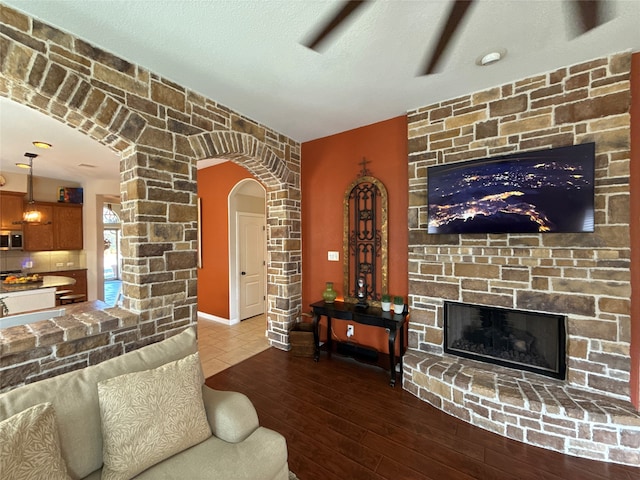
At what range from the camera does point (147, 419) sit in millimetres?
1254

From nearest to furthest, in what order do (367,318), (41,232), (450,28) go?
(450,28)
(367,318)
(41,232)

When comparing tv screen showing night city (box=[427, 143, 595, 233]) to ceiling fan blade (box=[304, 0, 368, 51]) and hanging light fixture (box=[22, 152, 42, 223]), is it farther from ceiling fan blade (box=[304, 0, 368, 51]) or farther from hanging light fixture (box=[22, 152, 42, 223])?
hanging light fixture (box=[22, 152, 42, 223])

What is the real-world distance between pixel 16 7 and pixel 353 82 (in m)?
2.22

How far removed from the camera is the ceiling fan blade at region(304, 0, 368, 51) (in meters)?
1.57

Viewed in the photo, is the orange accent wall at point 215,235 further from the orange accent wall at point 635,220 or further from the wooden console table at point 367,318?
the orange accent wall at point 635,220

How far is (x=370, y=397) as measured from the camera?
8.21ft

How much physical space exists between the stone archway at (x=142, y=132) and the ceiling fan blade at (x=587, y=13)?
9.04ft

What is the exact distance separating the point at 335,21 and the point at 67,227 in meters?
6.82

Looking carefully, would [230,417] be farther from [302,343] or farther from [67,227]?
[67,227]

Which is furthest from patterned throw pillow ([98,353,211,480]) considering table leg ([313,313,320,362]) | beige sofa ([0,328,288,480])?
table leg ([313,313,320,362])

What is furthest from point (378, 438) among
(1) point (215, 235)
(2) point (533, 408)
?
(1) point (215, 235)

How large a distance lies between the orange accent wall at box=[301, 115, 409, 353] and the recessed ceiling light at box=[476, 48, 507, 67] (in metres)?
0.97

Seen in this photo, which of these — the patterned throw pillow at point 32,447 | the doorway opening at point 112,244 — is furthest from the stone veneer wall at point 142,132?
the doorway opening at point 112,244

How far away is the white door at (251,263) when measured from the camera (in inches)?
191
